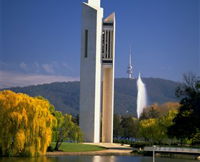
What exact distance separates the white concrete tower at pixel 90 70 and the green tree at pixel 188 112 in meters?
A: 15.2

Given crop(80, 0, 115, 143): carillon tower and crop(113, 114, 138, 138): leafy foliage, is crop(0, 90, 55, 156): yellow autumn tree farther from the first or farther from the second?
crop(113, 114, 138, 138): leafy foliage

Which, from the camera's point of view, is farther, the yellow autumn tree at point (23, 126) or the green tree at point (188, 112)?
the green tree at point (188, 112)

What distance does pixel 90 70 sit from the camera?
58.8 meters

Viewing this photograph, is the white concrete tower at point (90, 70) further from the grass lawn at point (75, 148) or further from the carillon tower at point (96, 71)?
the grass lawn at point (75, 148)

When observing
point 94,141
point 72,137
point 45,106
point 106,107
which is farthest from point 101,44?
point 45,106

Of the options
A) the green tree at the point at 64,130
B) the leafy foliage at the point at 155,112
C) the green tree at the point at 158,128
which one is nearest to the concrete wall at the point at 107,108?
the green tree at the point at 158,128

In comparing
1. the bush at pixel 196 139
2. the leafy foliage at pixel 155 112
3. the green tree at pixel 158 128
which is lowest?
Answer: the bush at pixel 196 139

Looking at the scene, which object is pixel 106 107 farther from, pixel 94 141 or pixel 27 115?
pixel 27 115

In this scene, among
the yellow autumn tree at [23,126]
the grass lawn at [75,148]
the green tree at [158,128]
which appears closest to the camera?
the yellow autumn tree at [23,126]

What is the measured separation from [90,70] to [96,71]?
76 centimetres

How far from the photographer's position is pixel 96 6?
199 feet

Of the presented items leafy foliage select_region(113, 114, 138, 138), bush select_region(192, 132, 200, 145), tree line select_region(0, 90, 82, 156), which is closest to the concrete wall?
bush select_region(192, 132, 200, 145)

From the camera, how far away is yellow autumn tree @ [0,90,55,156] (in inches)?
1308

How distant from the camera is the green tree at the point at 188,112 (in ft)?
138
